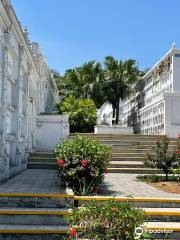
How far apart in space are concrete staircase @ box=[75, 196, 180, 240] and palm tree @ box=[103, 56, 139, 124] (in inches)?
1221

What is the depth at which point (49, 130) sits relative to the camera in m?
21.7

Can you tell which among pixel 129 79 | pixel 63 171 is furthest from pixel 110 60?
pixel 63 171

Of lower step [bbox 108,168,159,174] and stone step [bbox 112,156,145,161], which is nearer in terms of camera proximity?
lower step [bbox 108,168,159,174]

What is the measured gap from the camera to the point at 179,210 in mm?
8102

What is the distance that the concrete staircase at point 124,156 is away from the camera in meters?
16.3

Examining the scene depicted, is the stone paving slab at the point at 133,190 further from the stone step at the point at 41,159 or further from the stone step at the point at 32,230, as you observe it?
the stone step at the point at 41,159

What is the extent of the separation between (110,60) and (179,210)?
113 ft

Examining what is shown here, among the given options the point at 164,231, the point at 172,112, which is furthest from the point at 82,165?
the point at 172,112

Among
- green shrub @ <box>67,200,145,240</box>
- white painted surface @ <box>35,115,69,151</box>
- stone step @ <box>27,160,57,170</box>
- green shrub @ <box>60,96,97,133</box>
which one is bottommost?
stone step @ <box>27,160,57,170</box>

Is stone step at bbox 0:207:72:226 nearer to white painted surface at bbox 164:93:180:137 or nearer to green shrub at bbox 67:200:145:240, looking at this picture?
green shrub at bbox 67:200:145:240

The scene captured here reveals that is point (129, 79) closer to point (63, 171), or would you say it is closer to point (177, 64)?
point (177, 64)

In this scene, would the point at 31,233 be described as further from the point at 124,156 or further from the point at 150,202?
the point at 124,156

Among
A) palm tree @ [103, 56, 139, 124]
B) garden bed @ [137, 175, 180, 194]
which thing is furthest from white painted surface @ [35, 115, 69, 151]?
palm tree @ [103, 56, 139, 124]

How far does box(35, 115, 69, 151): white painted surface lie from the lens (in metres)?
21.6
